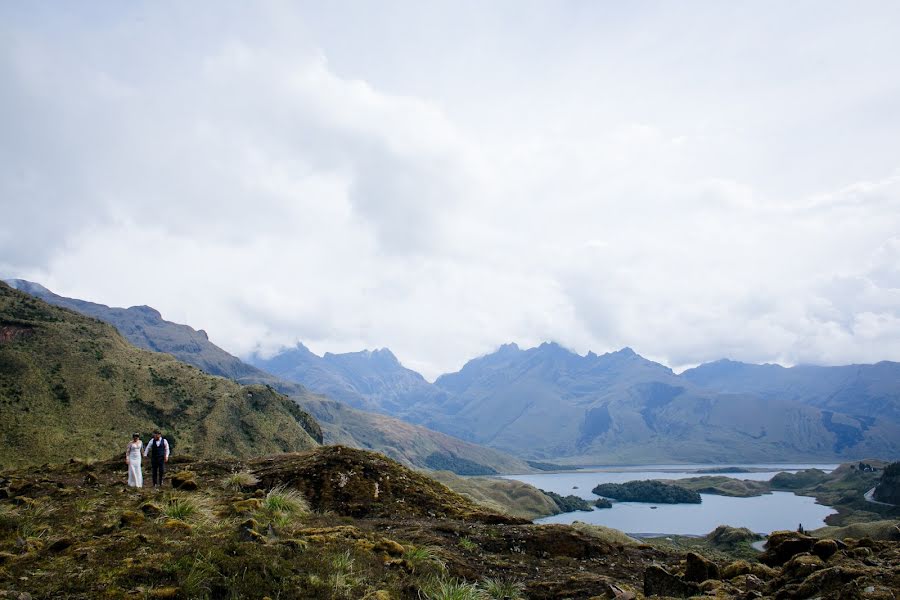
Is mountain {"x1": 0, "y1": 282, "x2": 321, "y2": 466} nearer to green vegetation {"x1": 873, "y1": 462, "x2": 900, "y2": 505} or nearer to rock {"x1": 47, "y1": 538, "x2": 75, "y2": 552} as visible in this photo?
rock {"x1": 47, "y1": 538, "x2": 75, "y2": 552}

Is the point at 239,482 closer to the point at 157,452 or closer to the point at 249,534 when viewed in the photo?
the point at 157,452

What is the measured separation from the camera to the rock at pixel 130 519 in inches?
509

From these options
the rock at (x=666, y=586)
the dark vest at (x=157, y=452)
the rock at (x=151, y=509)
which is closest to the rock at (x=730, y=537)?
the rock at (x=666, y=586)

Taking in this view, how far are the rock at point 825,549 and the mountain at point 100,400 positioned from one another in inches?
3151

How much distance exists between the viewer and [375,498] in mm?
22875

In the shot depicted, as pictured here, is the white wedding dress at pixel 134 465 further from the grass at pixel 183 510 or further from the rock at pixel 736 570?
the rock at pixel 736 570

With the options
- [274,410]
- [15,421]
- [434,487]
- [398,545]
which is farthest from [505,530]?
[274,410]

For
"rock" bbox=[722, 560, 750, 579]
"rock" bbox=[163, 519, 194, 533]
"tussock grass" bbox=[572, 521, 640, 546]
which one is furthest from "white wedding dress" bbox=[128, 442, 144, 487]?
"rock" bbox=[722, 560, 750, 579]

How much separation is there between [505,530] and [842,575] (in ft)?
35.9

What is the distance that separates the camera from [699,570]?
13.1 m

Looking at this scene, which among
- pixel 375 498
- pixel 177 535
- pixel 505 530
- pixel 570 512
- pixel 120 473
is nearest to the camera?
pixel 177 535

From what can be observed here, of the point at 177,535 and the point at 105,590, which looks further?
the point at 177,535

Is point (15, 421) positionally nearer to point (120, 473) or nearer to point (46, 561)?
point (120, 473)

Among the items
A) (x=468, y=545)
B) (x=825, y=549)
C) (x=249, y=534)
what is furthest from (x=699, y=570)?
(x=249, y=534)
